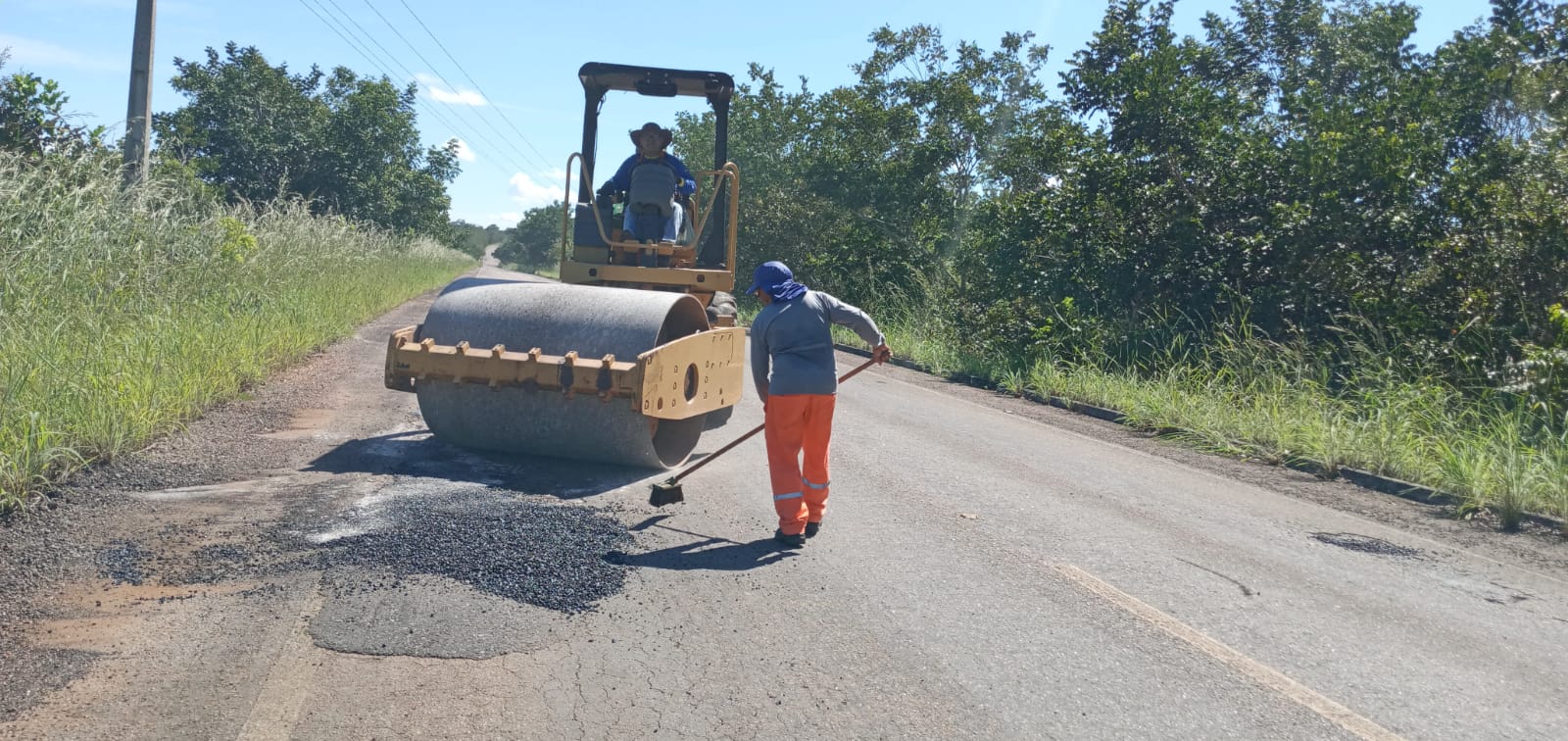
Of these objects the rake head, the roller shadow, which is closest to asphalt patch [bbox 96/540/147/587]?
the roller shadow

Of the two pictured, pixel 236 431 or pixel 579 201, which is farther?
pixel 579 201

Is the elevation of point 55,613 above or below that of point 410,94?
below

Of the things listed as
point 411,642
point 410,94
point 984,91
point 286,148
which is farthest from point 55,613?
point 410,94

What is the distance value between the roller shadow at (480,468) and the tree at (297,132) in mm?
21815

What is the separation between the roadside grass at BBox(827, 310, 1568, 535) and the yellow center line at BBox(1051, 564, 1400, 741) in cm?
403

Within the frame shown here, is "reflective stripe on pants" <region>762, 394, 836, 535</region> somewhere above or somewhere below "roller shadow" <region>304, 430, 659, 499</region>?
above

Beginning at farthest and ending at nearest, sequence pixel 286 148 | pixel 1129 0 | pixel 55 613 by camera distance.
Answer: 1. pixel 286 148
2. pixel 1129 0
3. pixel 55 613

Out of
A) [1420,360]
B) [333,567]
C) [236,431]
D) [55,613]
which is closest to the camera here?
[55,613]

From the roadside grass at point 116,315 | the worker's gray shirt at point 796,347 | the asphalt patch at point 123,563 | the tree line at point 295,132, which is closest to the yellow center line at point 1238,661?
the worker's gray shirt at point 796,347

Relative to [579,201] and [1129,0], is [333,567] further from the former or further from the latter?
[1129,0]

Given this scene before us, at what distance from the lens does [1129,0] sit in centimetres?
1700

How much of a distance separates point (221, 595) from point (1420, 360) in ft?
37.3

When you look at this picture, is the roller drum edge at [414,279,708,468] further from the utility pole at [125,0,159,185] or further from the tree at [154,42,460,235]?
the tree at [154,42,460,235]

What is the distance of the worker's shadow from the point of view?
5.61 m
